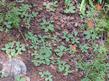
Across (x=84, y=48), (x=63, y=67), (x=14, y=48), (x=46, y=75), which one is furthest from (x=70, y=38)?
(x=14, y=48)

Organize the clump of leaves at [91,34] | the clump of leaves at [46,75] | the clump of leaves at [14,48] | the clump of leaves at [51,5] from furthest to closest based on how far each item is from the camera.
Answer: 1. the clump of leaves at [51,5]
2. the clump of leaves at [91,34]
3. the clump of leaves at [14,48]
4. the clump of leaves at [46,75]

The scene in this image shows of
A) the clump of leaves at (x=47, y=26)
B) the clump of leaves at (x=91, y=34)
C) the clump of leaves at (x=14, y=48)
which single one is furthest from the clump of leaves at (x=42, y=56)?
the clump of leaves at (x=91, y=34)

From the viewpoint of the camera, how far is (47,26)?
4934 millimetres

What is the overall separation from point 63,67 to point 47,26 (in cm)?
81

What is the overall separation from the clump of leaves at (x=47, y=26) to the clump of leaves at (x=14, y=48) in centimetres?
53

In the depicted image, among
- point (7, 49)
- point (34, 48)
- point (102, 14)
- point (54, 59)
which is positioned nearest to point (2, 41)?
point (7, 49)

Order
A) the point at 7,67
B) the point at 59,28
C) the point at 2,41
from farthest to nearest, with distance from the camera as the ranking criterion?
the point at 59,28 < the point at 2,41 < the point at 7,67

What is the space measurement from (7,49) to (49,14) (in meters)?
1.09

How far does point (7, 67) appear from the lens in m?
4.28

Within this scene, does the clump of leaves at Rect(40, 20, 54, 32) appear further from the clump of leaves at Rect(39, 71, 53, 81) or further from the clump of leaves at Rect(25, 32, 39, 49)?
Result: the clump of leaves at Rect(39, 71, 53, 81)

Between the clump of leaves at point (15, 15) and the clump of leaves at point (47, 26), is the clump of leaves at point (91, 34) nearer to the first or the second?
the clump of leaves at point (47, 26)

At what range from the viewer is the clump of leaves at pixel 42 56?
4.49 meters

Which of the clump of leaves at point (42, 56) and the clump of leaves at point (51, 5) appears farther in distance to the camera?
the clump of leaves at point (51, 5)

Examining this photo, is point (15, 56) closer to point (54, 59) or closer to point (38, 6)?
point (54, 59)
